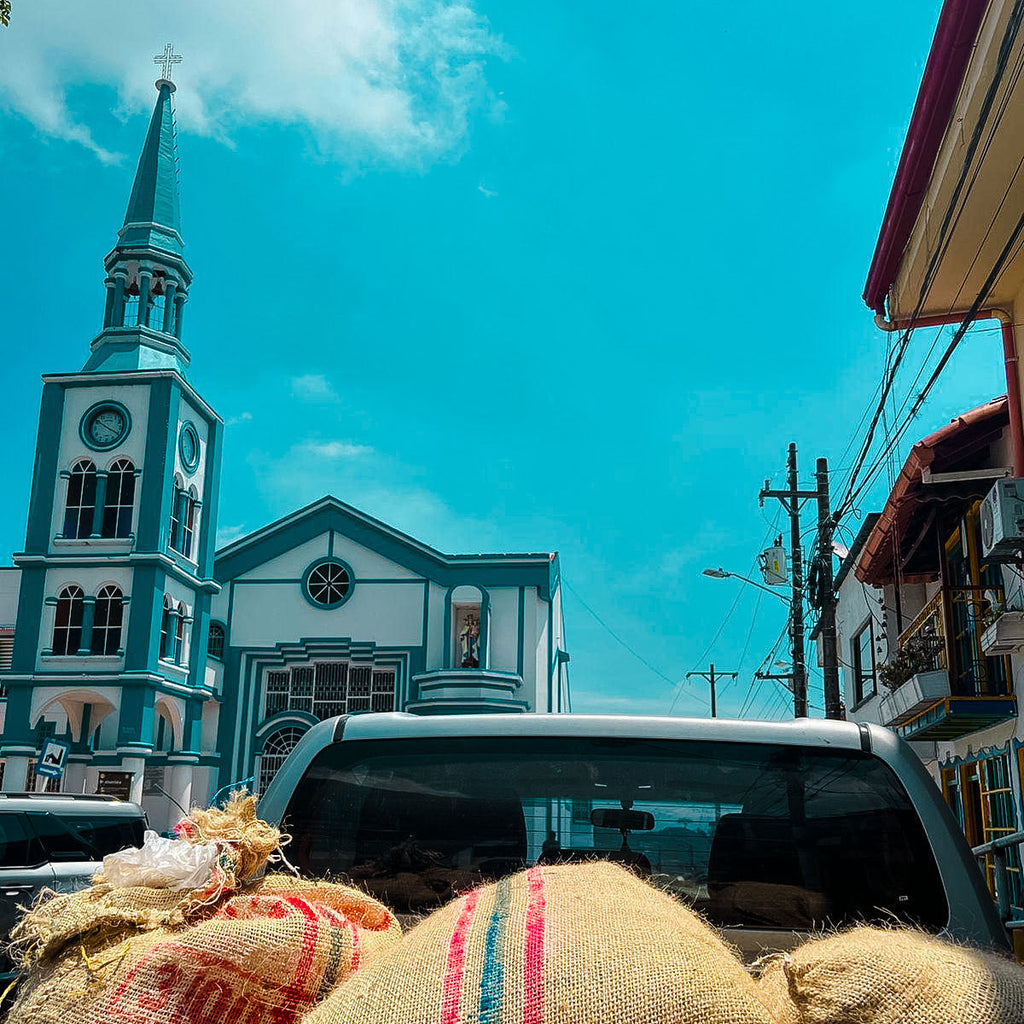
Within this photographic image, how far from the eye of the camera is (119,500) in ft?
116

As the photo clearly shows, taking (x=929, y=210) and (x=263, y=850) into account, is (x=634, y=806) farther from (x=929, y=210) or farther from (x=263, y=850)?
(x=929, y=210)

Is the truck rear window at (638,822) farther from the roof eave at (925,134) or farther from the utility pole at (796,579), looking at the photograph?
the utility pole at (796,579)

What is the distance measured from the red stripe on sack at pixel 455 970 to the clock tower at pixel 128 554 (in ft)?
106

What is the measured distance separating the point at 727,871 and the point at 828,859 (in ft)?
0.84

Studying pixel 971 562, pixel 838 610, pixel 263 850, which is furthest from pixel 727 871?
pixel 838 610

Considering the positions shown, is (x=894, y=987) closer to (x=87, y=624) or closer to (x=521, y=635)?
(x=87, y=624)

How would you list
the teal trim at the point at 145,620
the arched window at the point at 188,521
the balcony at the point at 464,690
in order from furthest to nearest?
the balcony at the point at 464,690 < the arched window at the point at 188,521 < the teal trim at the point at 145,620

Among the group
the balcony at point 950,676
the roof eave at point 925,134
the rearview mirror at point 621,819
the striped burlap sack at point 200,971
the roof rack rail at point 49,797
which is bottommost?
the striped burlap sack at point 200,971

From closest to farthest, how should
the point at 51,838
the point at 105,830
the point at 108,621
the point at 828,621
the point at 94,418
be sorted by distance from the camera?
1. the point at 51,838
2. the point at 105,830
3. the point at 828,621
4. the point at 108,621
5. the point at 94,418

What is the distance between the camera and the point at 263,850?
2.42 metres

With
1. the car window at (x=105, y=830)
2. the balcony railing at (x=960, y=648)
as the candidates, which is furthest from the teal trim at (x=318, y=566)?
the balcony railing at (x=960, y=648)

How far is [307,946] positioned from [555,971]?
536 mm

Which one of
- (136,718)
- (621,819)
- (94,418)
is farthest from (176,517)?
(621,819)

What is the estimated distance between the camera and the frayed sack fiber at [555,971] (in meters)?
1.62
